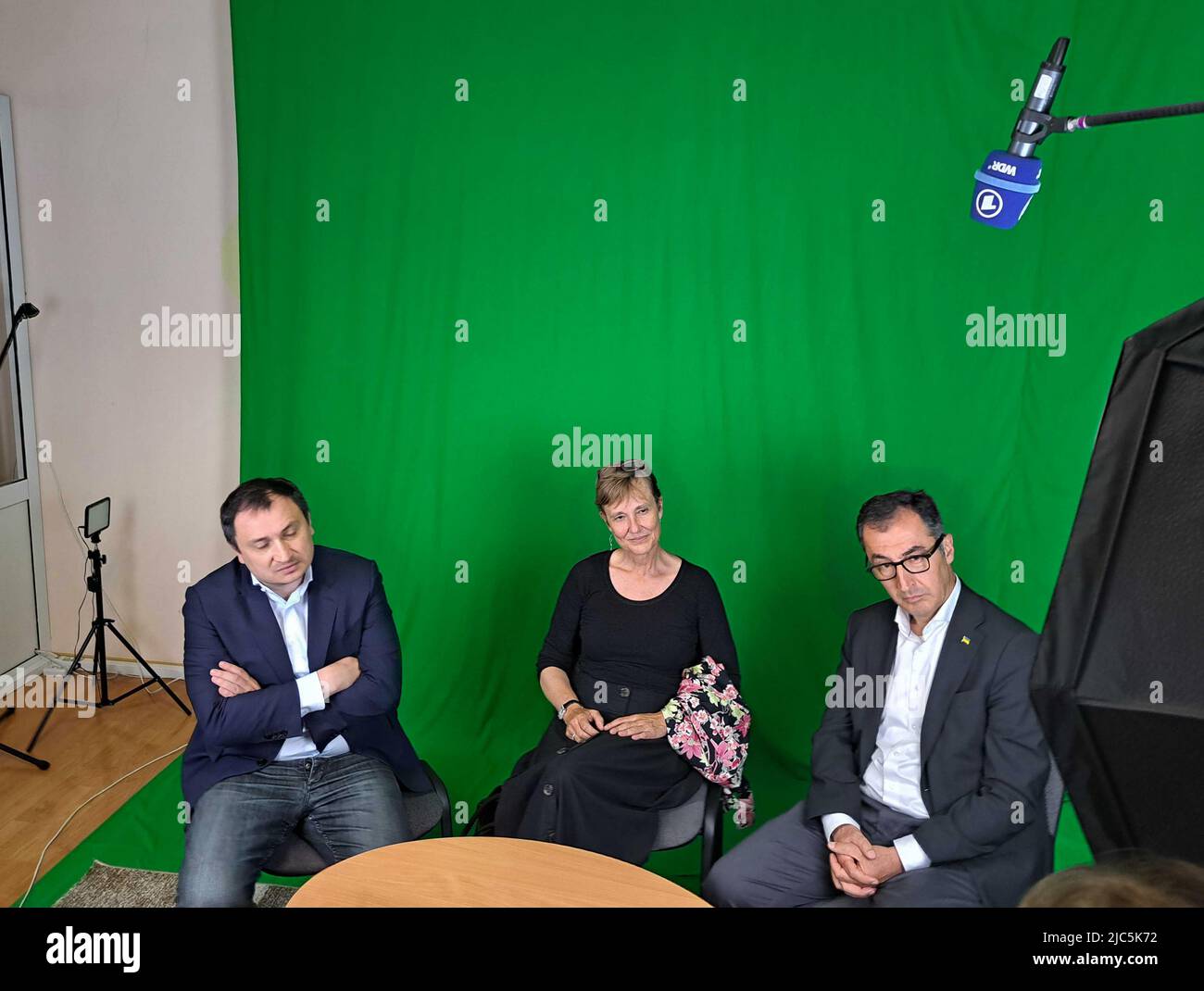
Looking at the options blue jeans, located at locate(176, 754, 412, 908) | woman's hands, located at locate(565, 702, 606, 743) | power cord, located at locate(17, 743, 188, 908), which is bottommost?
power cord, located at locate(17, 743, 188, 908)

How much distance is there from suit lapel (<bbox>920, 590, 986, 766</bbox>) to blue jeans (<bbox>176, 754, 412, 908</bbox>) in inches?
48.5

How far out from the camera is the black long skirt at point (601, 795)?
2.40 meters

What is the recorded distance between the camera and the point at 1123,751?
408 mm

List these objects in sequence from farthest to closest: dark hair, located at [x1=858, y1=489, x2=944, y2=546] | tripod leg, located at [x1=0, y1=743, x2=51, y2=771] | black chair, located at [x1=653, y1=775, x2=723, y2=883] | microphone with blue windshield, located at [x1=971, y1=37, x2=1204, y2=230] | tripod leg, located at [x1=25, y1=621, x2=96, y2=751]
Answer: tripod leg, located at [x1=25, y1=621, x2=96, y2=751] → tripod leg, located at [x1=0, y1=743, x2=51, y2=771] → black chair, located at [x1=653, y1=775, x2=723, y2=883] → dark hair, located at [x1=858, y1=489, x2=944, y2=546] → microphone with blue windshield, located at [x1=971, y1=37, x2=1204, y2=230]

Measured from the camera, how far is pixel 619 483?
271cm

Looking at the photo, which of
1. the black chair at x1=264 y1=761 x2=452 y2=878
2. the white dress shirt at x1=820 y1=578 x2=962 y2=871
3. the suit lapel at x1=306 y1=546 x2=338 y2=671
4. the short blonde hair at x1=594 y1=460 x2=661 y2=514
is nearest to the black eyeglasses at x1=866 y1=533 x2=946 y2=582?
the white dress shirt at x1=820 y1=578 x2=962 y2=871

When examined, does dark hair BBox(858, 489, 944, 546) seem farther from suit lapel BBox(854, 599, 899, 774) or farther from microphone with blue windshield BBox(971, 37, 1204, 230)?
microphone with blue windshield BBox(971, 37, 1204, 230)

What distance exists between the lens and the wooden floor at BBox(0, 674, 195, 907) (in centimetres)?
301

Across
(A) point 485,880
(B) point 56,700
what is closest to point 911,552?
(A) point 485,880

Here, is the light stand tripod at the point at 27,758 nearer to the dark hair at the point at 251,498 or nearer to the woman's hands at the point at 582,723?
the dark hair at the point at 251,498

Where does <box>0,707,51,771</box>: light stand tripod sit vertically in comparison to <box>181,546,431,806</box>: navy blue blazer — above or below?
below

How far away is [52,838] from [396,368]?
6.08 feet
